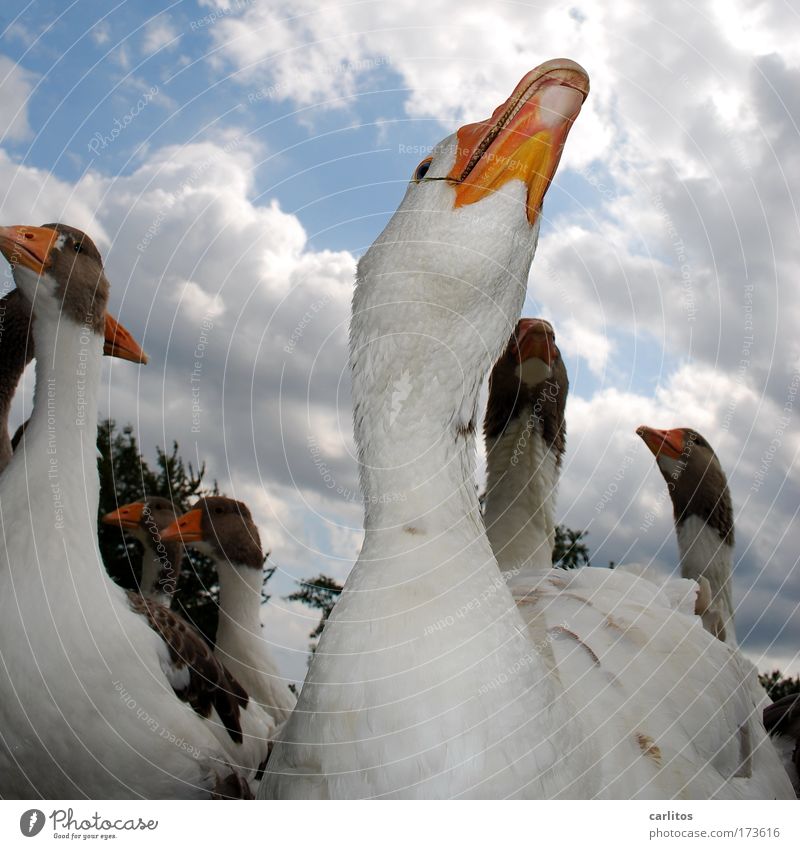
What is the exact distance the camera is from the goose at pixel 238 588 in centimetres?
406

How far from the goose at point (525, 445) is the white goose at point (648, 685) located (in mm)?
797

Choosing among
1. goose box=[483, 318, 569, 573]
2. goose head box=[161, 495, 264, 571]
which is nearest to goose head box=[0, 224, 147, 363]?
goose head box=[161, 495, 264, 571]

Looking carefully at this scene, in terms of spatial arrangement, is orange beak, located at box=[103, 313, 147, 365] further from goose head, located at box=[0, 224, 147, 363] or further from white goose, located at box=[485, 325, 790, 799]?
white goose, located at box=[485, 325, 790, 799]

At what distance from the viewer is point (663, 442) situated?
4625mm

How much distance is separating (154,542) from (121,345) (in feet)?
7.30

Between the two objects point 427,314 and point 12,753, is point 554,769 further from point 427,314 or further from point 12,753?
point 12,753

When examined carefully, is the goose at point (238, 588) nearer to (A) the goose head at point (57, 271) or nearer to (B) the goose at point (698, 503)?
(A) the goose head at point (57, 271)

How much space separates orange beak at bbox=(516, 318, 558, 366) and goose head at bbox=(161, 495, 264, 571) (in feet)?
5.89

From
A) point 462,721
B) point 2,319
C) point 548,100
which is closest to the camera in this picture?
point 462,721

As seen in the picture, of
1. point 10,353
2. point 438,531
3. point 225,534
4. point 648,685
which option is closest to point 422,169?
point 438,531

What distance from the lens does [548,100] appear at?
1.57 m

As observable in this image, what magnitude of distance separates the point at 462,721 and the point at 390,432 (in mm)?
598

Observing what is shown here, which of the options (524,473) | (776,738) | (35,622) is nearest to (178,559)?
(524,473)

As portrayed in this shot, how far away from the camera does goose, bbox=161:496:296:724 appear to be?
4059mm
